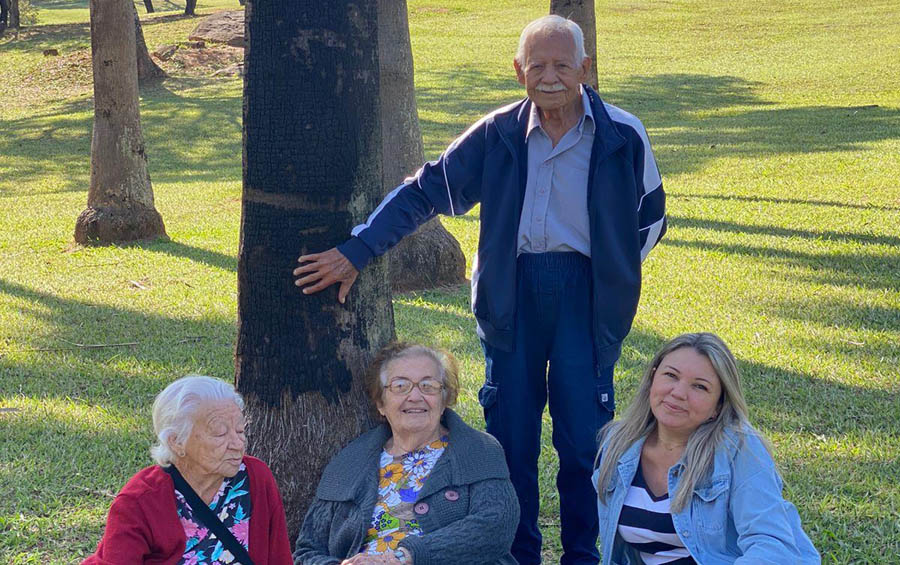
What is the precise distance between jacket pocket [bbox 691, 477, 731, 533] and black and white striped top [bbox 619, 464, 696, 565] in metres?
0.11

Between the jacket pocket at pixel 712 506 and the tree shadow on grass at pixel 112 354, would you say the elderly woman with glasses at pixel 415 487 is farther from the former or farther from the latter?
the tree shadow on grass at pixel 112 354

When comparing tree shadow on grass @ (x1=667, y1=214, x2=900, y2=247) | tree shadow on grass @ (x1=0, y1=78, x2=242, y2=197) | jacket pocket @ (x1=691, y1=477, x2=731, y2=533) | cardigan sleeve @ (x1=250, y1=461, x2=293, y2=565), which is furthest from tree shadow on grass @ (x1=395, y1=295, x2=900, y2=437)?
tree shadow on grass @ (x1=0, y1=78, x2=242, y2=197)

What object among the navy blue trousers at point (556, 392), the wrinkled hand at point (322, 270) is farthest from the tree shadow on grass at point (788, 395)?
the wrinkled hand at point (322, 270)

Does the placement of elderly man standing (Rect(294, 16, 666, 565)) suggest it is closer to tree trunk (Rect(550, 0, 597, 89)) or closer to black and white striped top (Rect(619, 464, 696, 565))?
black and white striped top (Rect(619, 464, 696, 565))

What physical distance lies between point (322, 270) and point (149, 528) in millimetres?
1025

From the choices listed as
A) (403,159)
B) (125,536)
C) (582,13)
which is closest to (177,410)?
(125,536)

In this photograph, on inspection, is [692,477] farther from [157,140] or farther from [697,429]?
[157,140]

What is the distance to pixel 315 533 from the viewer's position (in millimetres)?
3451

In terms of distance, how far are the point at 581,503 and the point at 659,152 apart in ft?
41.3

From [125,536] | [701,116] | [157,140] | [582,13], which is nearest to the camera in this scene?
[125,536]

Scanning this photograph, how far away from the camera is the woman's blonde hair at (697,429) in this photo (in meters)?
3.01

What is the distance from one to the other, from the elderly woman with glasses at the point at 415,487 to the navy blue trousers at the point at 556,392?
27 centimetres

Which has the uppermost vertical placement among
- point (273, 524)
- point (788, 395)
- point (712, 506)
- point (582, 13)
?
point (582, 13)

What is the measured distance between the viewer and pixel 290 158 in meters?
3.47
